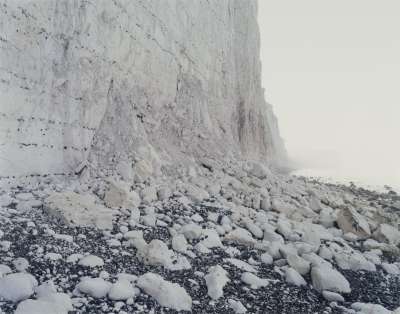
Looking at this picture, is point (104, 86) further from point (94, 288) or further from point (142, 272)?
point (94, 288)

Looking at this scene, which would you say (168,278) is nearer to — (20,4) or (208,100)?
(20,4)

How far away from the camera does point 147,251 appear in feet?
14.0

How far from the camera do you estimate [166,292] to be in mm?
3514

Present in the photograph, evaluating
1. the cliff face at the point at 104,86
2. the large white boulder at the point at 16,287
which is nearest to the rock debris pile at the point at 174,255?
the large white boulder at the point at 16,287

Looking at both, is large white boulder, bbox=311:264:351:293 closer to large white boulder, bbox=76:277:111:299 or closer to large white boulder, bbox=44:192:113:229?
large white boulder, bbox=76:277:111:299

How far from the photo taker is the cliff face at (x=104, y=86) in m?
5.89

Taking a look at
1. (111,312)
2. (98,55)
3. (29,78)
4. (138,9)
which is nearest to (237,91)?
(138,9)

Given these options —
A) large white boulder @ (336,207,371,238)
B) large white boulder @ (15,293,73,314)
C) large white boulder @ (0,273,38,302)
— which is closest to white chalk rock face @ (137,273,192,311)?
large white boulder @ (15,293,73,314)

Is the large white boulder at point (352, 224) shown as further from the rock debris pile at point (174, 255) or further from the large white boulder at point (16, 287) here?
the large white boulder at point (16, 287)

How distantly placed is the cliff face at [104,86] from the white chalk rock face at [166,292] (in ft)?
Answer: 10.1

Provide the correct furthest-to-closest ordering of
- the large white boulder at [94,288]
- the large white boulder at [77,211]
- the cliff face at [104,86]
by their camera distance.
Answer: the cliff face at [104,86] → the large white boulder at [77,211] → the large white boulder at [94,288]

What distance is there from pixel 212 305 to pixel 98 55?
5076 millimetres

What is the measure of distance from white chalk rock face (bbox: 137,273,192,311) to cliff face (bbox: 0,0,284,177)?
3.07 m

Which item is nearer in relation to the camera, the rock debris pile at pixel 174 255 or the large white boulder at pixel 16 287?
the large white boulder at pixel 16 287
